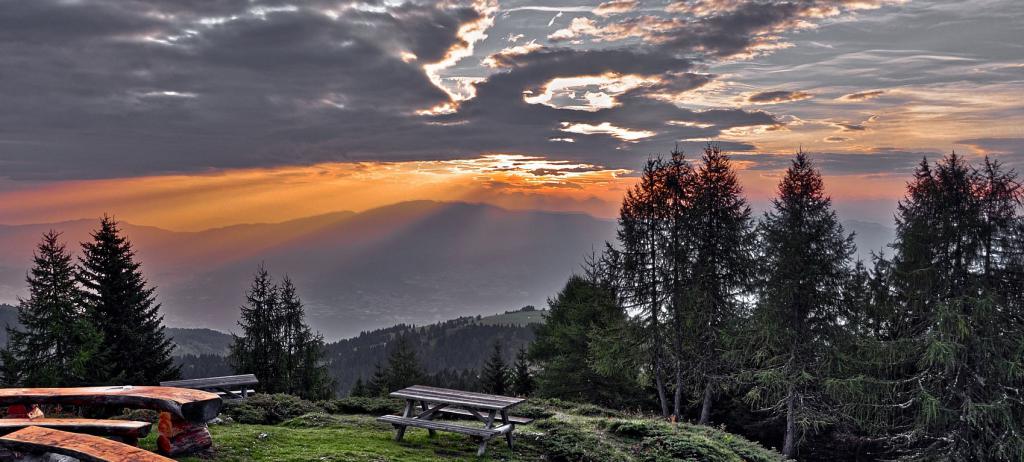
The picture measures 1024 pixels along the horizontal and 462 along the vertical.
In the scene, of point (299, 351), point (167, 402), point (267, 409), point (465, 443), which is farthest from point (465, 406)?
point (299, 351)

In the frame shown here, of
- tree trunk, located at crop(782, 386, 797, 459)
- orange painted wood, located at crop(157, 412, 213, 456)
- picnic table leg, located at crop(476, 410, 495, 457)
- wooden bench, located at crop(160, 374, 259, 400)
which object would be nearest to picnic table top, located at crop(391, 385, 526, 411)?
picnic table leg, located at crop(476, 410, 495, 457)

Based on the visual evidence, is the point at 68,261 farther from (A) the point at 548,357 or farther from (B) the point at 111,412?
(A) the point at 548,357

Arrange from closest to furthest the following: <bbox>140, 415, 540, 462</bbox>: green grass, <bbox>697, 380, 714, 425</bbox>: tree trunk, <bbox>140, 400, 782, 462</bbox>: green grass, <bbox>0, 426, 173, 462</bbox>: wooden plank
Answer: <bbox>0, 426, 173, 462</bbox>: wooden plank, <bbox>140, 415, 540, 462</bbox>: green grass, <bbox>140, 400, 782, 462</bbox>: green grass, <bbox>697, 380, 714, 425</bbox>: tree trunk

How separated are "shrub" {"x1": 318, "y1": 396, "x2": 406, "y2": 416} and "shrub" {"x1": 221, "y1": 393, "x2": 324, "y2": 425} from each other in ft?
3.15

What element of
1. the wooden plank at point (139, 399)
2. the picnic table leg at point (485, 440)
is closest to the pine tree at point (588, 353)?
the picnic table leg at point (485, 440)

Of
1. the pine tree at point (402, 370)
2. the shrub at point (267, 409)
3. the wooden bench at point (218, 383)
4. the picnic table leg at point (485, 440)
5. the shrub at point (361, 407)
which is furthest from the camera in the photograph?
the pine tree at point (402, 370)

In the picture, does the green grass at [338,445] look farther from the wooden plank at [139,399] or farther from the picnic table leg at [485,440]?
the wooden plank at [139,399]

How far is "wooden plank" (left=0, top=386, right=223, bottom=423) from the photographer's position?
34.6 ft

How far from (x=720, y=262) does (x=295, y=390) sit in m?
30.4

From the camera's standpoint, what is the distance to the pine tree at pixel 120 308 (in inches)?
1206

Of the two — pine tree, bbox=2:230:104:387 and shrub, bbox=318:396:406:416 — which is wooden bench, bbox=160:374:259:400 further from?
pine tree, bbox=2:230:104:387

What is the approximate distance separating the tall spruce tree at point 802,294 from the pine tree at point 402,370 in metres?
33.4

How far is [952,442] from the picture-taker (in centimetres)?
2253

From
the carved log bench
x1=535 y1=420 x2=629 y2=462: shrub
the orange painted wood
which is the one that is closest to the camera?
the orange painted wood
